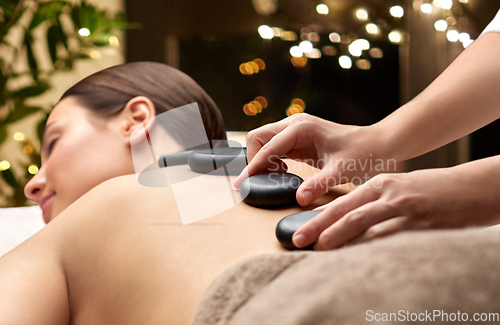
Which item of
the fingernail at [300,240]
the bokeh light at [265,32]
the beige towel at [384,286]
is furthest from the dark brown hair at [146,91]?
the bokeh light at [265,32]

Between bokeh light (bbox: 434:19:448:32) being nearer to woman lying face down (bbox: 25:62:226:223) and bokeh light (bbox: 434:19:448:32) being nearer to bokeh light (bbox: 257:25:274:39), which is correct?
bokeh light (bbox: 257:25:274:39)

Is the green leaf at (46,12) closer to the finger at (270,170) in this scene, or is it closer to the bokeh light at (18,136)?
the bokeh light at (18,136)

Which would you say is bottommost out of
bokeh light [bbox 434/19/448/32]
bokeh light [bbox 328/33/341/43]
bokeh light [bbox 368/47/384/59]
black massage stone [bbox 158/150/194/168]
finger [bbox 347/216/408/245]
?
bokeh light [bbox 368/47/384/59]

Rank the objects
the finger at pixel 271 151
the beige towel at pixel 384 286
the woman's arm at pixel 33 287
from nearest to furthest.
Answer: the beige towel at pixel 384 286 < the woman's arm at pixel 33 287 < the finger at pixel 271 151

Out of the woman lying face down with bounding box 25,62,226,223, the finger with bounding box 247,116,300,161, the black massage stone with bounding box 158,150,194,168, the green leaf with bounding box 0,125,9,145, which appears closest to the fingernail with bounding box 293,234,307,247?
the finger with bounding box 247,116,300,161

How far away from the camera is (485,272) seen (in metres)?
0.32

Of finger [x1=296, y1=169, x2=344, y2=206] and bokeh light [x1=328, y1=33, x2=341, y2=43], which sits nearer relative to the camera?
finger [x1=296, y1=169, x2=344, y2=206]

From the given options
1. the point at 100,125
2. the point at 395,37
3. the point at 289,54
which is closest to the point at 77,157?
the point at 100,125

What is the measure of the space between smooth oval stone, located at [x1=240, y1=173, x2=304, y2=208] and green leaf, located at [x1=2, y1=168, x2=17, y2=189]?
198 centimetres

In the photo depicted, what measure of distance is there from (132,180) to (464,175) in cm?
54

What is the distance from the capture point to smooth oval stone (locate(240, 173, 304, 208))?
Answer: 61 centimetres

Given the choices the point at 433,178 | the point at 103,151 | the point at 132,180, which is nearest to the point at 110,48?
the point at 103,151

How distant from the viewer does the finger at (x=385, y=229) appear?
43cm

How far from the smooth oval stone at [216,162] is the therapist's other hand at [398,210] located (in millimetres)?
330
